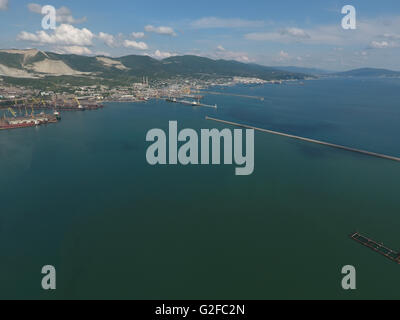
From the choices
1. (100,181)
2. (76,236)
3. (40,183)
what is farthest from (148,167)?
(76,236)

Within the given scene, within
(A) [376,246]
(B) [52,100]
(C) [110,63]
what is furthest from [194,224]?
(C) [110,63]

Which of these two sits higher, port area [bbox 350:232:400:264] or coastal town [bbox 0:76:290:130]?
coastal town [bbox 0:76:290:130]

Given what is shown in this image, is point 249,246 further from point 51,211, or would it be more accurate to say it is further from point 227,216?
point 51,211

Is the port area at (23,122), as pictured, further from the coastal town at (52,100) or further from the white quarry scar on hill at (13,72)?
the white quarry scar on hill at (13,72)

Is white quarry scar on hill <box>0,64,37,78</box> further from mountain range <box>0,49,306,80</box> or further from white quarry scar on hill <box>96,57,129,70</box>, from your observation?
white quarry scar on hill <box>96,57,129,70</box>

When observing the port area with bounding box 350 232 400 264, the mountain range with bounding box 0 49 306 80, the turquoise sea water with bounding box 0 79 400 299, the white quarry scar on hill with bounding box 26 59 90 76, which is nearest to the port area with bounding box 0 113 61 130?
the turquoise sea water with bounding box 0 79 400 299

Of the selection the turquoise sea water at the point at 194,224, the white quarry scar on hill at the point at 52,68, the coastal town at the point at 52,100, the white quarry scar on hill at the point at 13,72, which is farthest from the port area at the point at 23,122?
the white quarry scar on hill at the point at 52,68
